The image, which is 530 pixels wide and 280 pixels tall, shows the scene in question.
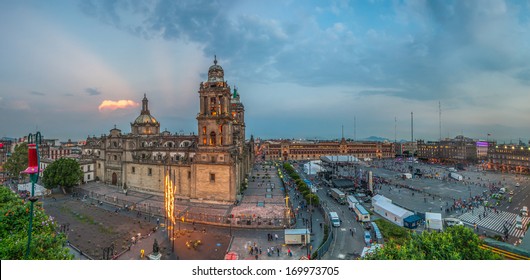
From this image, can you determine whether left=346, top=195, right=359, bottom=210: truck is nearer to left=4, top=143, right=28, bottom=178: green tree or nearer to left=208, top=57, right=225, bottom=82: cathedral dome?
left=208, top=57, right=225, bottom=82: cathedral dome

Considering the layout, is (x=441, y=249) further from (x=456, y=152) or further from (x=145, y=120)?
(x=456, y=152)

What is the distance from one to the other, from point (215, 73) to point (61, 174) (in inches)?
1122

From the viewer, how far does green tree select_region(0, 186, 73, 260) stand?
1025 centimetres

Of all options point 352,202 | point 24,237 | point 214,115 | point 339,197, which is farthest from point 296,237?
point 214,115

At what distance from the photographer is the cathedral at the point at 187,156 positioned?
36438mm

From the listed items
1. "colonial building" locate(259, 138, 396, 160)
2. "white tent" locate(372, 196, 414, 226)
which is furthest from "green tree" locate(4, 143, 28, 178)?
"colonial building" locate(259, 138, 396, 160)

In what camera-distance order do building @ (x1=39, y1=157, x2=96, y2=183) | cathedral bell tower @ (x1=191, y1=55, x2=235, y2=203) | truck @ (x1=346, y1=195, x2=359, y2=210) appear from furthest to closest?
building @ (x1=39, y1=157, x2=96, y2=183) → cathedral bell tower @ (x1=191, y1=55, x2=235, y2=203) → truck @ (x1=346, y1=195, x2=359, y2=210)

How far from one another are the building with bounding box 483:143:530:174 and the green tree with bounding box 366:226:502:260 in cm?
9811

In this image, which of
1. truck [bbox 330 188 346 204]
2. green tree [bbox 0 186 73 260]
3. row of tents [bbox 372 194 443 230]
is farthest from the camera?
truck [bbox 330 188 346 204]

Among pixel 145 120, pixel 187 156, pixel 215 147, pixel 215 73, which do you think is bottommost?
pixel 187 156

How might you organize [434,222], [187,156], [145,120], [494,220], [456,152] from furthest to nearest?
[456,152]
[145,120]
[187,156]
[494,220]
[434,222]

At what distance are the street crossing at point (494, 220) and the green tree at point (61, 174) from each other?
184 ft

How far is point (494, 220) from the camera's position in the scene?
109ft

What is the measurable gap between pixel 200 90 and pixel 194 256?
23.8 metres
